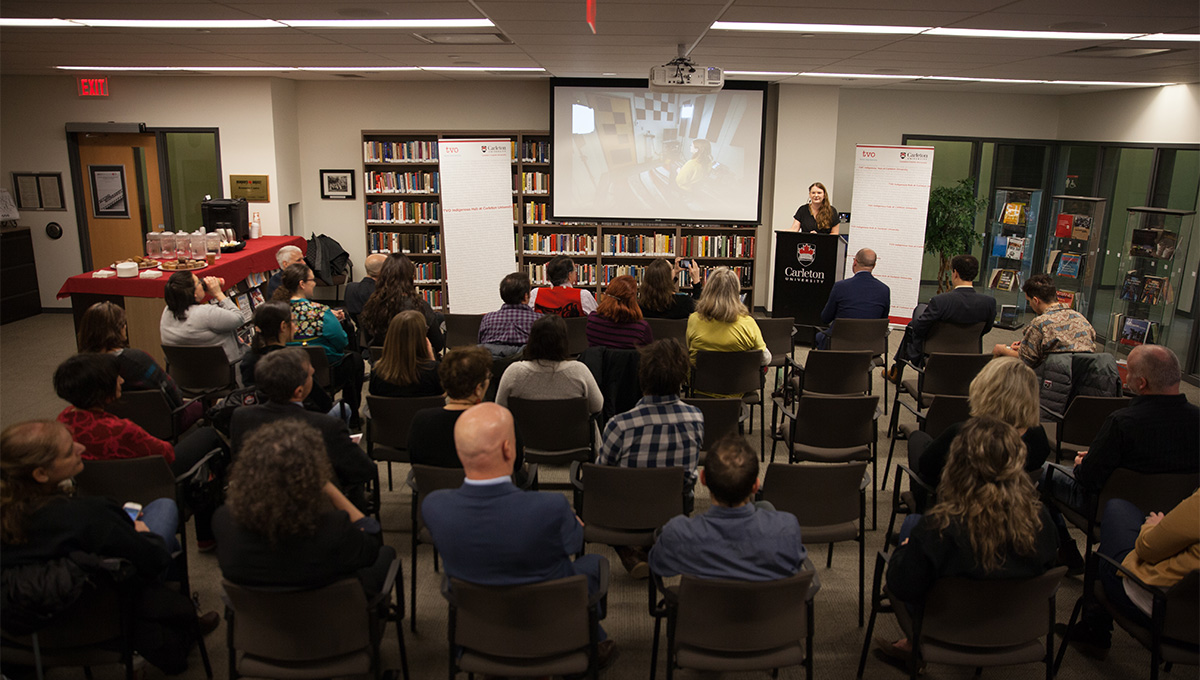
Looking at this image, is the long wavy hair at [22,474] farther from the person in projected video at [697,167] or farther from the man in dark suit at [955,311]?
the person in projected video at [697,167]

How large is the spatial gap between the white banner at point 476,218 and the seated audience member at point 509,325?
372 centimetres

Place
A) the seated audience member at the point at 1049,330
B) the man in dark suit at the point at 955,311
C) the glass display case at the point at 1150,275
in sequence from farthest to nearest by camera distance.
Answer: the glass display case at the point at 1150,275 < the man in dark suit at the point at 955,311 < the seated audience member at the point at 1049,330

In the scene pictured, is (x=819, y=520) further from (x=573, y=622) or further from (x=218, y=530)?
(x=218, y=530)

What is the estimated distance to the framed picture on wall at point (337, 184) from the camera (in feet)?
34.0

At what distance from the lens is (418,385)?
14.5 feet

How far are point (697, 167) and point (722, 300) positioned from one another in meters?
4.89

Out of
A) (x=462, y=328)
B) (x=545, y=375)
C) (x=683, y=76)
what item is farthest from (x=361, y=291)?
(x=683, y=76)

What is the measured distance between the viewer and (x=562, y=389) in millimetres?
4234

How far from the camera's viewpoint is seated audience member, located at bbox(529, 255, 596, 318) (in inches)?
245

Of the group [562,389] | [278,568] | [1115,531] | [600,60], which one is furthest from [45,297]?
[1115,531]

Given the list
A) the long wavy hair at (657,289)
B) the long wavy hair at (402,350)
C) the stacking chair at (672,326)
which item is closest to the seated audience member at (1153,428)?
the stacking chair at (672,326)

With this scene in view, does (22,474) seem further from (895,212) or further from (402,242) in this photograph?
(895,212)

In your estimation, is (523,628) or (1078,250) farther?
(1078,250)

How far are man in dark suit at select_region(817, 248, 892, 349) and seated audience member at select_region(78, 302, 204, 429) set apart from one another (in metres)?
4.92
